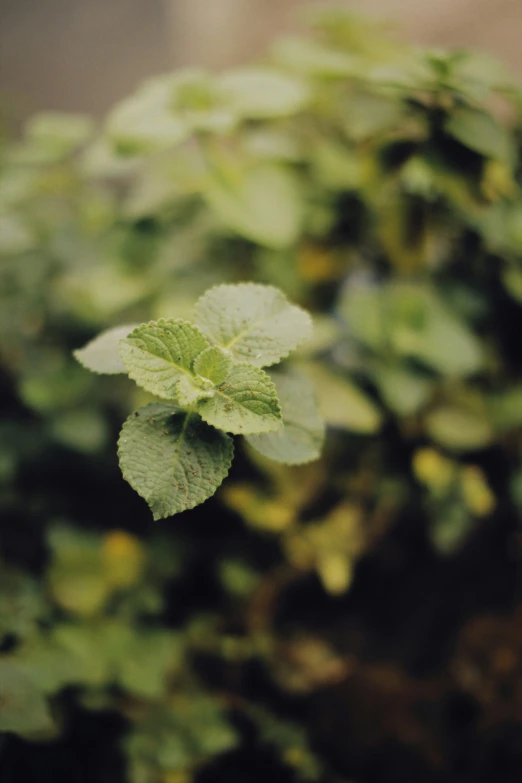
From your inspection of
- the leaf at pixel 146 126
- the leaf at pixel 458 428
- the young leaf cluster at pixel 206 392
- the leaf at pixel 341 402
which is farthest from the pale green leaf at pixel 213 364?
the leaf at pixel 458 428

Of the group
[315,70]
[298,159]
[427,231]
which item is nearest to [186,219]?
[298,159]

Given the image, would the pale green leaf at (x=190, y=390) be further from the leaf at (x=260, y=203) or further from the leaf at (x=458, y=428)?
the leaf at (x=458, y=428)

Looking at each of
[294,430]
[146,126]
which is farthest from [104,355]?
[146,126]

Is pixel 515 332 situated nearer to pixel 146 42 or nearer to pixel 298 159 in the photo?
pixel 298 159

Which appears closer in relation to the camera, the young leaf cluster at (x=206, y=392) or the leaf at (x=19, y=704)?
the young leaf cluster at (x=206, y=392)

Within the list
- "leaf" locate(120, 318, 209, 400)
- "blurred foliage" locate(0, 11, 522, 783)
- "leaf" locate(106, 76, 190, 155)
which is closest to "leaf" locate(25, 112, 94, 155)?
"blurred foliage" locate(0, 11, 522, 783)

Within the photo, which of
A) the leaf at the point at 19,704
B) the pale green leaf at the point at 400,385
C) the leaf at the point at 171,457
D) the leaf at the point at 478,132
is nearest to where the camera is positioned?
the leaf at the point at 171,457
